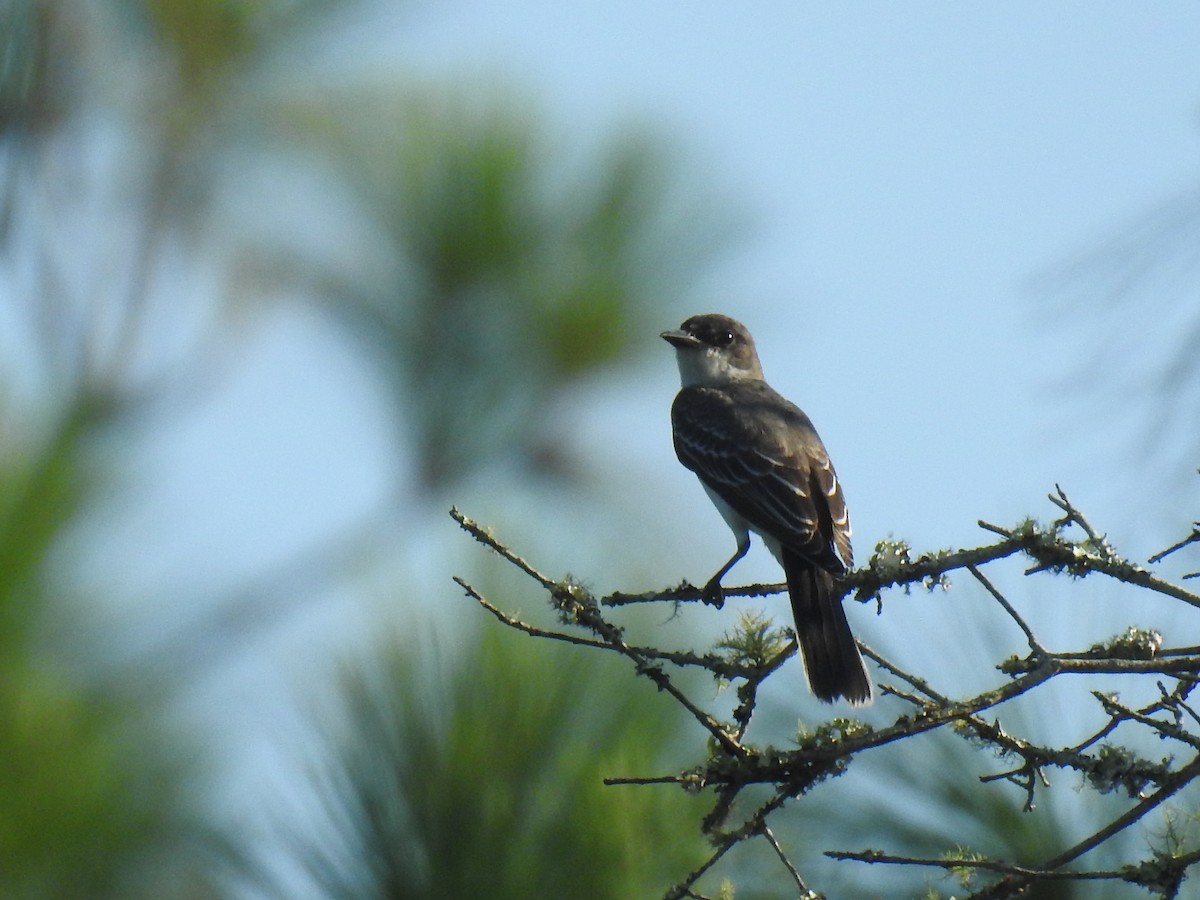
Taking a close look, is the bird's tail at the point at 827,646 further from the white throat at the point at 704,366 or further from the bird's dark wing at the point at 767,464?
the white throat at the point at 704,366

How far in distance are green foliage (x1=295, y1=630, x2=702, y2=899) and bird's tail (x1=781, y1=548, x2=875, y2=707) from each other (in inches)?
18.7

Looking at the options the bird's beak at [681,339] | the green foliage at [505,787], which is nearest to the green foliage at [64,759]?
the green foliage at [505,787]

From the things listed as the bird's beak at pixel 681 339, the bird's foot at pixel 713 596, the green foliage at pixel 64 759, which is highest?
the bird's beak at pixel 681 339

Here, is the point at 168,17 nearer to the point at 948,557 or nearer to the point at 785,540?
the point at 785,540

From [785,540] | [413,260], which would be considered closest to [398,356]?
[413,260]

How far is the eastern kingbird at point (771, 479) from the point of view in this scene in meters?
4.84

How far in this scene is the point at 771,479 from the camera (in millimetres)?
5859

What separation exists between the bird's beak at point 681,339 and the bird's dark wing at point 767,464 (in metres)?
0.25

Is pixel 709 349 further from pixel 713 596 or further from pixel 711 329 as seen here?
pixel 713 596

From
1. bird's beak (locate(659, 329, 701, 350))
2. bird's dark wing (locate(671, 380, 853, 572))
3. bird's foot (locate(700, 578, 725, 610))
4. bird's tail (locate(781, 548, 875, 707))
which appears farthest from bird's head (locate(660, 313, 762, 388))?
bird's tail (locate(781, 548, 875, 707))

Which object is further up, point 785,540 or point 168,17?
point 168,17

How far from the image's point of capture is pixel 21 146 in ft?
18.7

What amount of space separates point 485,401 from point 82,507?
9.20 feet

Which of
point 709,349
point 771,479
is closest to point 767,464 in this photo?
point 771,479
